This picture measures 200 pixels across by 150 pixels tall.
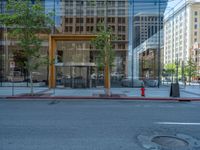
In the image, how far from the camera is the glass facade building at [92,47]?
26109 millimetres

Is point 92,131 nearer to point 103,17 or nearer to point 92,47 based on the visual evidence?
point 92,47

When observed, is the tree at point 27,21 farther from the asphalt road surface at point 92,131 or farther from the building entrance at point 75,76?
the asphalt road surface at point 92,131

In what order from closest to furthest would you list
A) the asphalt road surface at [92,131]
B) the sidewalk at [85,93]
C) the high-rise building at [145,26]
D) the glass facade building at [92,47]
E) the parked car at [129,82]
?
the asphalt road surface at [92,131] → the sidewalk at [85,93] → the glass facade building at [92,47] → the parked car at [129,82] → the high-rise building at [145,26]

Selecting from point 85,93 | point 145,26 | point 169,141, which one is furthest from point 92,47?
point 169,141

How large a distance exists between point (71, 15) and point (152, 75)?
1193 cm

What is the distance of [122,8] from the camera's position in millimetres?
26750

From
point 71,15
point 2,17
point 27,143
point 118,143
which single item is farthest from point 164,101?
point 71,15

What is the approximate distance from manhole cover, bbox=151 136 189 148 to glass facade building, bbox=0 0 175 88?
64.2 ft

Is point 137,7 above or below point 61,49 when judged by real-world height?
above

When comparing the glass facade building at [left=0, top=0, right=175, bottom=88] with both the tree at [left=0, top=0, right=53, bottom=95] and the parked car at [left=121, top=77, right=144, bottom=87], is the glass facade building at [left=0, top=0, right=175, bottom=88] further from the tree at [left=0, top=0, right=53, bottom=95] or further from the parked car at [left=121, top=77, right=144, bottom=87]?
the tree at [left=0, top=0, right=53, bottom=95]

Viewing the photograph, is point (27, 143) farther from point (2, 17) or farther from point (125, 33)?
point (125, 33)

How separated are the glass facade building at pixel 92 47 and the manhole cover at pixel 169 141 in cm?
1955

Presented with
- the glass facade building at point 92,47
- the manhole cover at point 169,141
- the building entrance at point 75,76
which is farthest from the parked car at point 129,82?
the manhole cover at point 169,141

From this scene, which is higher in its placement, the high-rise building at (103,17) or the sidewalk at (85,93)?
the high-rise building at (103,17)
